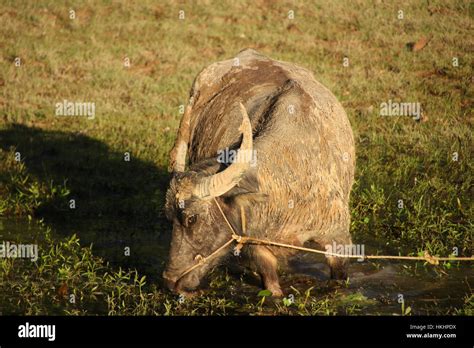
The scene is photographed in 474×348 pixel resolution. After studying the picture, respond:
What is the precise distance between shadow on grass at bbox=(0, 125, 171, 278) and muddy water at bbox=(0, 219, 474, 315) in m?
0.01

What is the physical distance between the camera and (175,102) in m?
15.1

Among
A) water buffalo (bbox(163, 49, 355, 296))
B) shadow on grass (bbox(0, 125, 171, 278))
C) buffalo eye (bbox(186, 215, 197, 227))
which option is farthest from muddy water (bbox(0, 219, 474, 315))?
buffalo eye (bbox(186, 215, 197, 227))

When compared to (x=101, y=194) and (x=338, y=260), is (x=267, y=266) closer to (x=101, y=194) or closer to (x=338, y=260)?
(x=338, y=260)

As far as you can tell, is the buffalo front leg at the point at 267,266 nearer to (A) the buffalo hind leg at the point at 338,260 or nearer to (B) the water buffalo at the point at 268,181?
(B) the water buffalo at the point at 268,181

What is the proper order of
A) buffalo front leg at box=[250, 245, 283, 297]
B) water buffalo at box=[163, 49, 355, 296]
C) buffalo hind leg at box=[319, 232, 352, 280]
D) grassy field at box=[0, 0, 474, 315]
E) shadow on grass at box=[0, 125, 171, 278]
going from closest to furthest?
water buffalo at box=[163, 49, 355, 296], buffalo front leg at box=[250, 245, 283, 297], buffalo hind leg at box=[319, 232, 352, 280], grassy field at box=[0, 0, 474, 315], shadow on grass at box=[0, 125, 171, 278]

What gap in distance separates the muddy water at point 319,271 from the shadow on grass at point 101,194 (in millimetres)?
12

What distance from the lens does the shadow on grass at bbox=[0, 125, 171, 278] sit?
9.48 meters

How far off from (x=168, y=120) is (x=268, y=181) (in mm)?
7374

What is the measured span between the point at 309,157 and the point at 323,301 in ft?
4.29

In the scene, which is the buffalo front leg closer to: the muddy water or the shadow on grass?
the muddy water

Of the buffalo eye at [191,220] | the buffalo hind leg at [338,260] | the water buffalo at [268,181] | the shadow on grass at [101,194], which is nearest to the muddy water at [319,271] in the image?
the shadow on grass at [101,194]

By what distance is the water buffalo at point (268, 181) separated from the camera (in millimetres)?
6785
